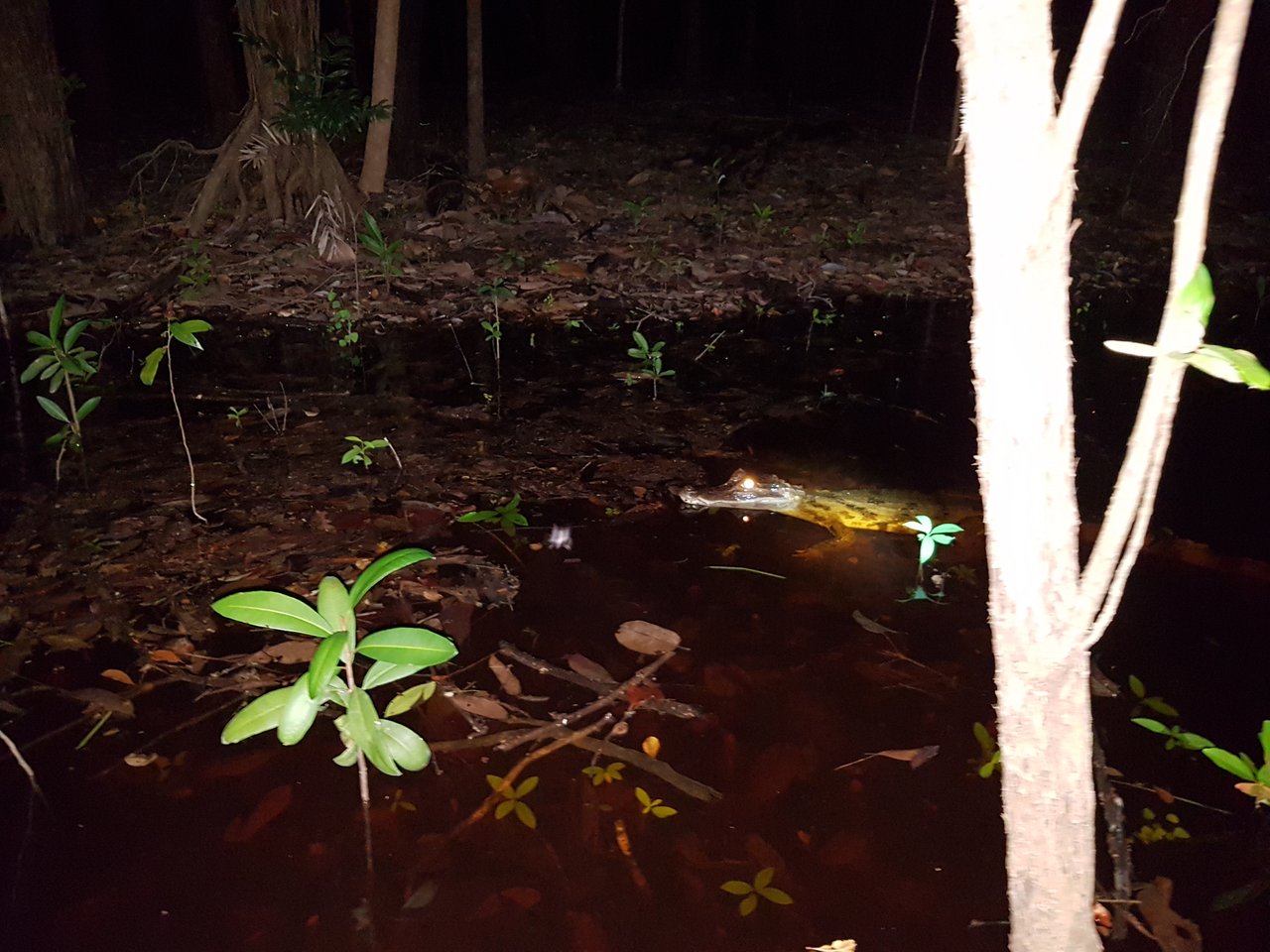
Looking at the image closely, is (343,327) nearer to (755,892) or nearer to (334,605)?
(334,605)

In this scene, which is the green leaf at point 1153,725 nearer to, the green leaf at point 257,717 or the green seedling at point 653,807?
the green seedling at point 653,807

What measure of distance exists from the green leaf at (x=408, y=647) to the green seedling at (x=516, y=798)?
0.35 meters

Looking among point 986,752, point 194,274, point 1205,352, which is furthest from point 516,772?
point 194,274

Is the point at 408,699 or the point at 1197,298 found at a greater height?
the point at 1197,298

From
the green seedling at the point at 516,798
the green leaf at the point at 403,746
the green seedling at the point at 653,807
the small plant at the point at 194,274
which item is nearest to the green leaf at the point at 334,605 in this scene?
the green leaf at the point at 403,746

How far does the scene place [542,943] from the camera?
1.68 metres

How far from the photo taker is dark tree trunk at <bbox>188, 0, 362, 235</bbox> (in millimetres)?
5977

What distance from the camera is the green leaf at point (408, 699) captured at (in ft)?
6.80

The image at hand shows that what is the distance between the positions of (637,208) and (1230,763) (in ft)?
21.3

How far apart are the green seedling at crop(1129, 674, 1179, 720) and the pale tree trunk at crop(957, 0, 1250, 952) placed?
3.39 ft

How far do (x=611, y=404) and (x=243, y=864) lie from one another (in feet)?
9.15

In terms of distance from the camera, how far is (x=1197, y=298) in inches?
44.0

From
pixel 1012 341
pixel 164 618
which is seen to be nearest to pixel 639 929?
pixel 1012 341

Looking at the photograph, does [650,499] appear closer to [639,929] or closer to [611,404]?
[611,404]
